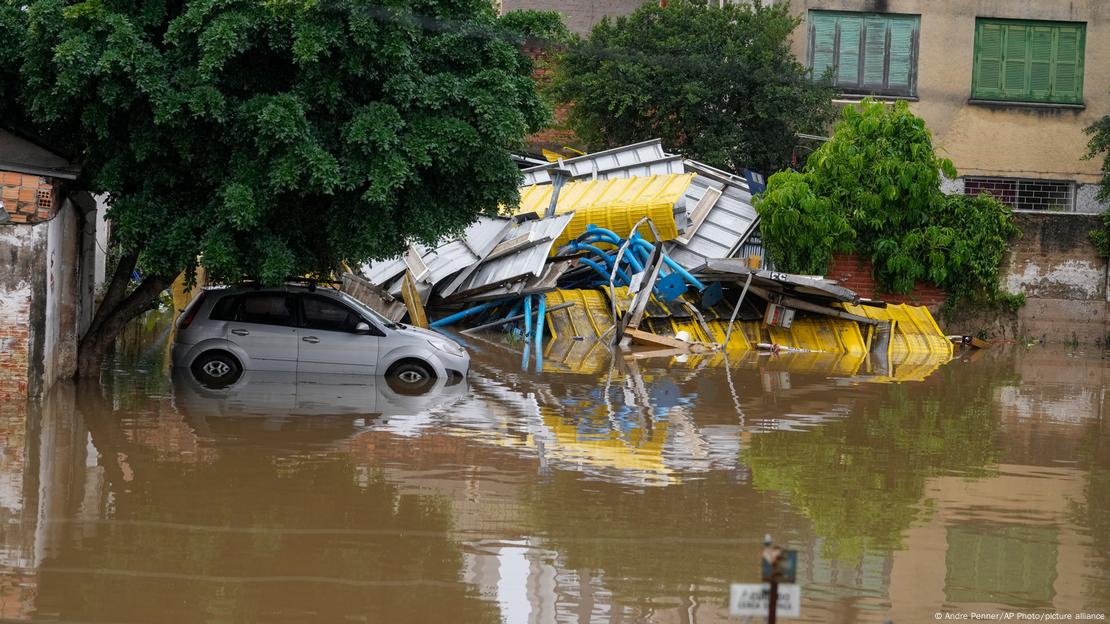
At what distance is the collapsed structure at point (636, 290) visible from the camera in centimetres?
2386

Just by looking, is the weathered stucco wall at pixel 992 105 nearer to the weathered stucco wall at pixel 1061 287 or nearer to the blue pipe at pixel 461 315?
the weathered stucco wall at pixel 1061 287

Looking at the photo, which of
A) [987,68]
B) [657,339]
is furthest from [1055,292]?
[657,339]

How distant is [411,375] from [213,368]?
8.56 ft

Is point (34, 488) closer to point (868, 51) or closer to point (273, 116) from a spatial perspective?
point (273, 116)

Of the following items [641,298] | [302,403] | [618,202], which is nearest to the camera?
[302,403]

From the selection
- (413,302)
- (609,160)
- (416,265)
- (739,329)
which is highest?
(609,160)

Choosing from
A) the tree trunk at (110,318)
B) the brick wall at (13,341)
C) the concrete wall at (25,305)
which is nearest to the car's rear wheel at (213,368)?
the tree trunk at (110,318)

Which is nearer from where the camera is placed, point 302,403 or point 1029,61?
point 302,403

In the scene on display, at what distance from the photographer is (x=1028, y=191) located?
31641 mm

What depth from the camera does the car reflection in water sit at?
12375mm

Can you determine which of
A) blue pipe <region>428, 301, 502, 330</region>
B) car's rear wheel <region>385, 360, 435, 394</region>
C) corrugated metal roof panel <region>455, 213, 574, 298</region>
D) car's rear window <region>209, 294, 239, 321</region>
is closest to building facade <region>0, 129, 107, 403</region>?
car's rear window <region>209, 294, 239, 321</region>

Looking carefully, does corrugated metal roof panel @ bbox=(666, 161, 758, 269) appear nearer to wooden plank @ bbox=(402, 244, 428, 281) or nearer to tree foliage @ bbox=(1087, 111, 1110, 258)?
wooden plank @ bbox=(402, 244, 428, 281)

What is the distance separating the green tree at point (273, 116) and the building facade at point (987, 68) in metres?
17.6

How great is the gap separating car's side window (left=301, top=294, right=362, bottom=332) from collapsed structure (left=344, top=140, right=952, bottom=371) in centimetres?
672
